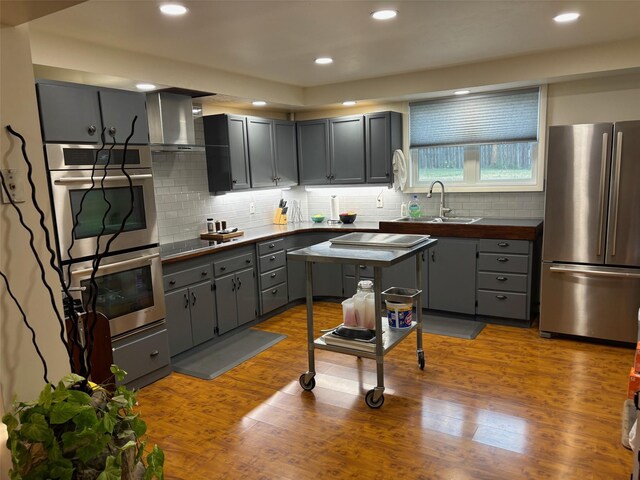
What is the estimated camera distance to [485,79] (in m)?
4.30

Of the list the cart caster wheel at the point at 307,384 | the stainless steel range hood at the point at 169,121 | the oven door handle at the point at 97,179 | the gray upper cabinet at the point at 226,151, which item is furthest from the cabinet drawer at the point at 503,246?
the oven door handle at the point at 97,179

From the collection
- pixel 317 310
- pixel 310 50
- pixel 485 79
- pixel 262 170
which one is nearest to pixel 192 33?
pixel 310 50

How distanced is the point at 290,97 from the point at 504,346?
3.30m

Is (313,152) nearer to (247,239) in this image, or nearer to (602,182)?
(247,239)

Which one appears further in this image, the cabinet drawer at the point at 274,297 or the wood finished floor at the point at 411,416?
the cabinet drawer at the point at 274,297

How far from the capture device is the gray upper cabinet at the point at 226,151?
4656mm

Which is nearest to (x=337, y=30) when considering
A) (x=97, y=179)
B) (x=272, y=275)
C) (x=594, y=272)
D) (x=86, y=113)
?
(x=86, y=113)

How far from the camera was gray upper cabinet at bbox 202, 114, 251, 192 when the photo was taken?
466 cm

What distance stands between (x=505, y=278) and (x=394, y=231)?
1130 mm

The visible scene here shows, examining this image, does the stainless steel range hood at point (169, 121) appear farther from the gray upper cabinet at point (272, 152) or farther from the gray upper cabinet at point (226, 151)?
the gray upper cabinet at point (272, 152)

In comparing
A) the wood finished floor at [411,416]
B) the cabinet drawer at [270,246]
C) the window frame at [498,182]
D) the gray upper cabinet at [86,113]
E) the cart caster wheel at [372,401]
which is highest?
the gray upper cabinet at [86,113]

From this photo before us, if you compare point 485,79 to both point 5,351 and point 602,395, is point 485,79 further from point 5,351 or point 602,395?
point 5,351

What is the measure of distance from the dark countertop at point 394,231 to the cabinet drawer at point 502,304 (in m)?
0.54

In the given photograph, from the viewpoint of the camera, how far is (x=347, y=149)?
17.5ft
